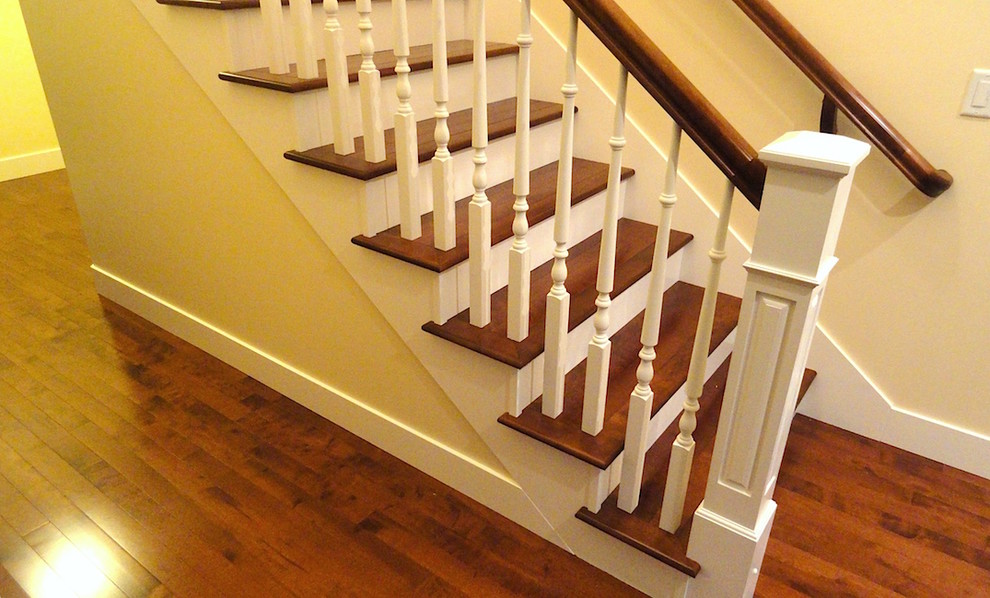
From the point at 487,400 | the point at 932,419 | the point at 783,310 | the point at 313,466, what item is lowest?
the point at 313,466

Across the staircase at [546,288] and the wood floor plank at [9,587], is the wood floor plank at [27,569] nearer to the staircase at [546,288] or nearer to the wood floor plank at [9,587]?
the wood floor plank at [9,587]

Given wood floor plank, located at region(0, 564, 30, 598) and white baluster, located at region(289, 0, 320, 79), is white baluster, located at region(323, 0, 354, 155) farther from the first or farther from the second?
wood floor plank, located at region(0, 564, 30, 598)

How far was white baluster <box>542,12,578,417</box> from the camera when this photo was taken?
132cm

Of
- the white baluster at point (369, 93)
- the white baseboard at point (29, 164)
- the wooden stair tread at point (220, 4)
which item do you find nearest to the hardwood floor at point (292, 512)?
the white baluster at point (369, 93)

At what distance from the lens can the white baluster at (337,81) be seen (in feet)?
5.32

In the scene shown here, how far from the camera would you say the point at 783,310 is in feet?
3.81

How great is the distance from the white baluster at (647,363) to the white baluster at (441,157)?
1.70 feet

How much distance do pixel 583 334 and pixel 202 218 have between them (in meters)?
1.43

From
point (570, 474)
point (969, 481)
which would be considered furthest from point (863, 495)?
point (570, 474)

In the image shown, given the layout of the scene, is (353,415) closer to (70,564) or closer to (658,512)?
(70,564)

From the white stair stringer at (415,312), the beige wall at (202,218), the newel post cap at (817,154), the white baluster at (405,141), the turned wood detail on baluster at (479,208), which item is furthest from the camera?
the beige wall at (202,218)

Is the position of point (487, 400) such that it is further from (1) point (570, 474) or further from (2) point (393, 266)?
(2) point (393, 266)

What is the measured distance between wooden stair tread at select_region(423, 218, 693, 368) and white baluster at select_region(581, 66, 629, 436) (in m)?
0.17

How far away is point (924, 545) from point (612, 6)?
1.61 meters
